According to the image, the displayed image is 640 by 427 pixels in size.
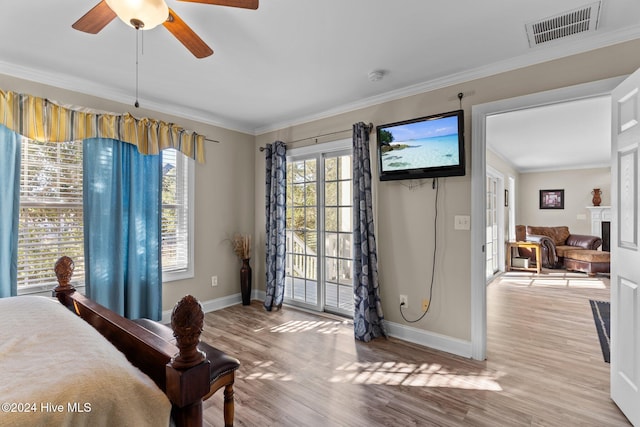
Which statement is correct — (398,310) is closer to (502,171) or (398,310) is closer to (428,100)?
(428,100)

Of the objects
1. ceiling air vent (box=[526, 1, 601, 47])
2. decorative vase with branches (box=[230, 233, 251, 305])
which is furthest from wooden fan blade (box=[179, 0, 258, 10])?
decorative vase with branches (box=[230, 233, 251, 305])

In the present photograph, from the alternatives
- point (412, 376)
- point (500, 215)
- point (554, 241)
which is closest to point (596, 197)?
point (554, 241)

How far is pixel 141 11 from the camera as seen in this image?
4.59ft

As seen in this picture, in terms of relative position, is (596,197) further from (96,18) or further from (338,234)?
(96,18)

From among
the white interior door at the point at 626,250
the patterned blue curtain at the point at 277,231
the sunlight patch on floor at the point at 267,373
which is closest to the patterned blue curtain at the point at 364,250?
the sunlight patch on floor at the point at 267,373

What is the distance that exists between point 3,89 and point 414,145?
3.57m

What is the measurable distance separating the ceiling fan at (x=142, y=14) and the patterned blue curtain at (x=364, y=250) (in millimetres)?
1953

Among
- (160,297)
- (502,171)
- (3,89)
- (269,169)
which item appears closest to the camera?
(3,89)

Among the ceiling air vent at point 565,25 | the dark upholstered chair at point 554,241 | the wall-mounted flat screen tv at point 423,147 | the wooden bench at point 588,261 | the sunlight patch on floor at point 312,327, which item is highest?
the ceiling air vent at point 565,25

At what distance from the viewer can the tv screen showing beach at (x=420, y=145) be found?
2.77 m

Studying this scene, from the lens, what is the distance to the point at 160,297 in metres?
3.37

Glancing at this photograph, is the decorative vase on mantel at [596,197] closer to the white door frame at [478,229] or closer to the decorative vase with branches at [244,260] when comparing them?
the white door frame at [478,229]

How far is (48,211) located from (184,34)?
2.22m

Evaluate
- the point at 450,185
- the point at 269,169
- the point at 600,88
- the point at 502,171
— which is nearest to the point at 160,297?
the point at 269,169
